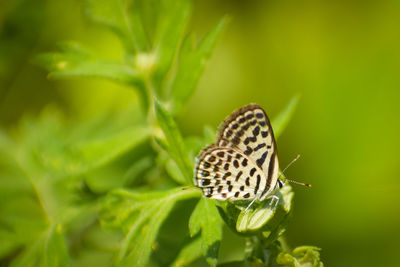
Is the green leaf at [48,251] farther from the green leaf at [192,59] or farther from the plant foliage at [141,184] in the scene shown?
the green leaf at [192,59]

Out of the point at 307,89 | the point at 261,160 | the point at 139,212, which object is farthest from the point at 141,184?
the point at 307,89

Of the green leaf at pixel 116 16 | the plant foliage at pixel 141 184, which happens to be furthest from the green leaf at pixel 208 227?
the green leaf at pixel 116 16

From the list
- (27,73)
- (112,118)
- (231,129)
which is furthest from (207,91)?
(231,129)

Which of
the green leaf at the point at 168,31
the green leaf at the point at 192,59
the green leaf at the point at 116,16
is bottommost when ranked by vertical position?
the green leaf at the point at 192,59

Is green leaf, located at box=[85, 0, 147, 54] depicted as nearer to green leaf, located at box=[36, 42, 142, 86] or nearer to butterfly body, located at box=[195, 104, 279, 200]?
green leaf, located at box=[36, 42, 142, 86]

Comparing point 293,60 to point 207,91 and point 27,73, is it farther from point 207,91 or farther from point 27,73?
point 27,73
